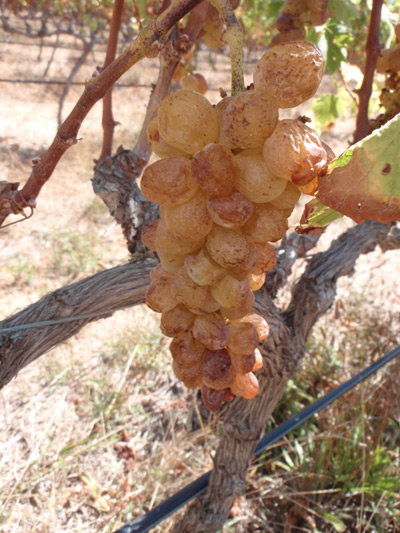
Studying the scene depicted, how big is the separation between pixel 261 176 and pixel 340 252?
3.72 feet

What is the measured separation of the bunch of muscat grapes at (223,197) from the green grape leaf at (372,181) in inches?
1.3

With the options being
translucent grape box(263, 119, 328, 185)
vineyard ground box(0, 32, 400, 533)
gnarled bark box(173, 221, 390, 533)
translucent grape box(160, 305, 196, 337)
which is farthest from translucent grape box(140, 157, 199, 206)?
vineyard ground box(0, 32, 400, 533)

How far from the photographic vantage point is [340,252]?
1.59m

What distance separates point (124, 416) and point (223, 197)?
1.90 meters

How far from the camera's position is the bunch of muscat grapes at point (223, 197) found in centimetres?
49

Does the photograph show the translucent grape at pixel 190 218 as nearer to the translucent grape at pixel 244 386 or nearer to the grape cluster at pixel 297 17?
the translucent grape at pixel 244 386

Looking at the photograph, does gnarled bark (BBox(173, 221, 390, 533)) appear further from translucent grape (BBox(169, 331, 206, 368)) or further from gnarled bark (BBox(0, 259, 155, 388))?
translucent grape (BBox(169, 331, 206, 368))

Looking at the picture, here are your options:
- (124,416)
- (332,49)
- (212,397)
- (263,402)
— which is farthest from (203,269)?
(124,416)

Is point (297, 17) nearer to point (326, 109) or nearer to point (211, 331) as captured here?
point (211, 331)

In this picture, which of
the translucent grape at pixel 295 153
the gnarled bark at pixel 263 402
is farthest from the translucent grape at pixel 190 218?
the gnarled bark at pixel 263 402

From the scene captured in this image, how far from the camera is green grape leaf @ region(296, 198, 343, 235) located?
0.58 m

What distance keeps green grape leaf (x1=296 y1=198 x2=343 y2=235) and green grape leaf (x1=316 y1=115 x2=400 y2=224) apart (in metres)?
0.08

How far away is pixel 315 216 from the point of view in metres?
0.60

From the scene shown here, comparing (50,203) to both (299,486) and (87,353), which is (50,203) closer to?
(87,353)
